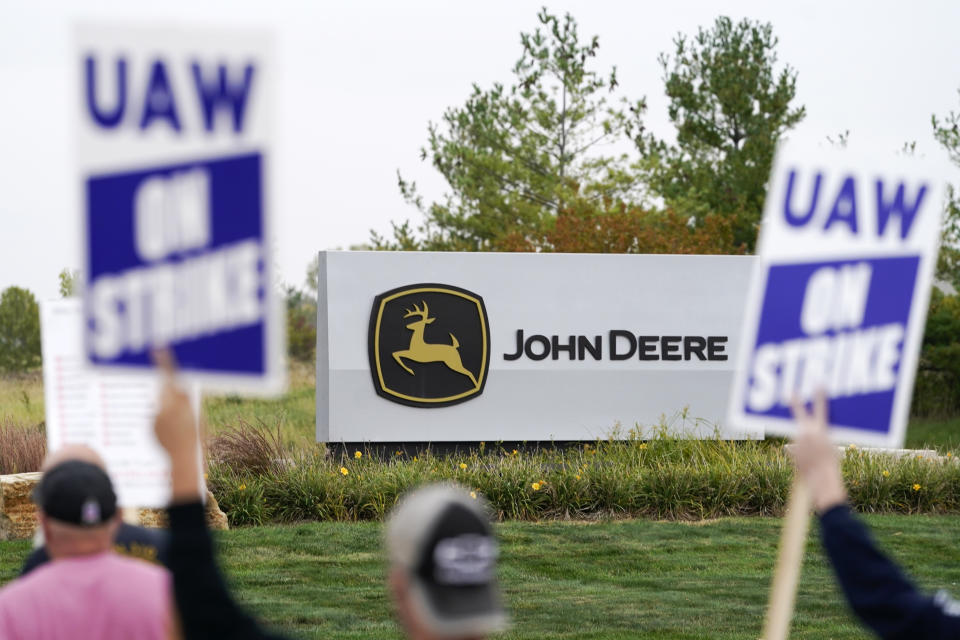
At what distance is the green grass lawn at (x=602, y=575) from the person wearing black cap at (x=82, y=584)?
6.28m

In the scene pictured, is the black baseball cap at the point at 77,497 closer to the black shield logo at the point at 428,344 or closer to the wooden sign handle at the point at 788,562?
the wooden sign handle at the point at 788,562

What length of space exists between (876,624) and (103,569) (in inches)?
63.4

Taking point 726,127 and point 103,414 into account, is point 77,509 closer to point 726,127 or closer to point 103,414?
point 103,414

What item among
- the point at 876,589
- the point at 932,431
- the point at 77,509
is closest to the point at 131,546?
the point at 77,509

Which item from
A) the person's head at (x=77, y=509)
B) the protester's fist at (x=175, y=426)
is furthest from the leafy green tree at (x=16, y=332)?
the protester's fist at (x=175, y=426)

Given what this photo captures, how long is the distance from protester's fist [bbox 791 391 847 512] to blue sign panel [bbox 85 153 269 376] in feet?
3.71

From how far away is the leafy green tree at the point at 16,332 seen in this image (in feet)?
134

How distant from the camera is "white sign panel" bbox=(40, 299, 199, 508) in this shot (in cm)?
390

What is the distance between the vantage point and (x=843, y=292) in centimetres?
303

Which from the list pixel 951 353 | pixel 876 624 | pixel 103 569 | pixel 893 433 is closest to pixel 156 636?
pixel 103 569

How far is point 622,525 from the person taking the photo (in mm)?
12758

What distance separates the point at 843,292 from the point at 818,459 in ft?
2.02

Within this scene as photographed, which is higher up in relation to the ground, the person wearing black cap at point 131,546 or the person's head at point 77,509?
the person's head at point 77,509

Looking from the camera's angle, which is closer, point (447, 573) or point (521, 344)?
point (447, 573)
